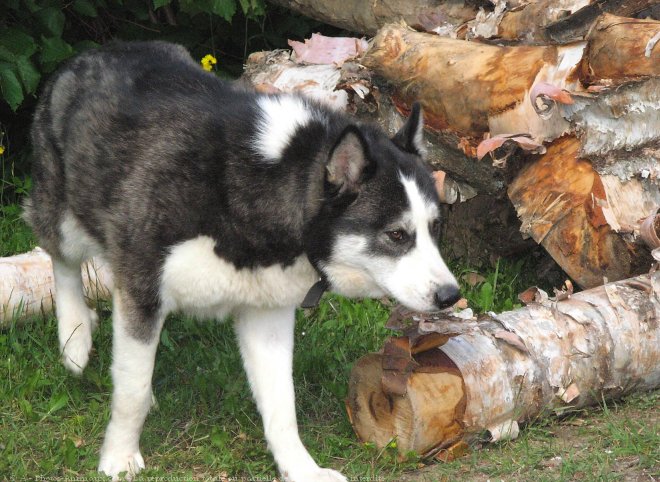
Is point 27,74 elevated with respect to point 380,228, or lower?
lower

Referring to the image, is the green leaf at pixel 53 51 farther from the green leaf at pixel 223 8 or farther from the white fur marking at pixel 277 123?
the white fur marking at pixel 277 123

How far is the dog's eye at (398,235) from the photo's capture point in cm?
418

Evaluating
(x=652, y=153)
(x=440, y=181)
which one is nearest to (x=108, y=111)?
(x=440, y=181)

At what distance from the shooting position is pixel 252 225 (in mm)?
4316

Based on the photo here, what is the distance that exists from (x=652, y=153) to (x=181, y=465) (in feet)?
10.1

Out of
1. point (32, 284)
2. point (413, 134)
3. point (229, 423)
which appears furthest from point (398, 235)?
point (32, 284)

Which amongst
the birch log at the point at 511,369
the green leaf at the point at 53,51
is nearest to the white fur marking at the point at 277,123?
the birch log at the point at 511,369

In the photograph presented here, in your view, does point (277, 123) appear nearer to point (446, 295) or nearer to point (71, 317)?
point (446, 295)

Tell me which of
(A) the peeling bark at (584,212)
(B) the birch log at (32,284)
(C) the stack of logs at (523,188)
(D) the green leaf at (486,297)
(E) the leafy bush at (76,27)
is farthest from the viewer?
(E) the leafy bush at (76,27)

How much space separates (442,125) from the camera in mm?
6020

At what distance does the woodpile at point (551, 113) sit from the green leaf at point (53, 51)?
2.08m

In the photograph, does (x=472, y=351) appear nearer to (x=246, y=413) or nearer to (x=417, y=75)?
(x=246, y=413)

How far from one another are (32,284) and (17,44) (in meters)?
1.96

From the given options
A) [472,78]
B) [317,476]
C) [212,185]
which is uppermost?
[472,78]
